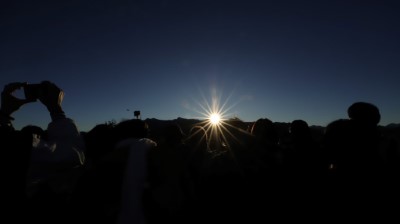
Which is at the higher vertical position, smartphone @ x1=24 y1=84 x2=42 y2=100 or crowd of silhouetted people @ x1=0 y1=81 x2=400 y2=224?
smartphone @ x1=24 y1=84 x2=42 y2=100

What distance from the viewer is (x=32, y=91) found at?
2.94 m

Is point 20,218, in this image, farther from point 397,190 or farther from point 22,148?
point 397,190

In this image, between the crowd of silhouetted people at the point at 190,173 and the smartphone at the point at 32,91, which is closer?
the crowd of silhouetted people at the point at 190,173

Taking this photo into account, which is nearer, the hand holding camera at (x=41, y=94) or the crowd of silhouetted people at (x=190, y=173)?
the crowd of silhouetted people at (x=190, y=173)

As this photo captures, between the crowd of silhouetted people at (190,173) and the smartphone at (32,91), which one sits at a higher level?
the smartphone at (32,91)

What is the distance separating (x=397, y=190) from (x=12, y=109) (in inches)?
170

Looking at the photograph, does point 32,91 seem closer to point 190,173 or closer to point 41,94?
point 41,94

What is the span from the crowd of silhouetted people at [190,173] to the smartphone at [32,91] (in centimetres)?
4

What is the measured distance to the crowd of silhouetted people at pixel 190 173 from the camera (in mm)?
2689

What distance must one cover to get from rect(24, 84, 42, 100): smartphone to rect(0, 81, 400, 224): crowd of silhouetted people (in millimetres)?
36

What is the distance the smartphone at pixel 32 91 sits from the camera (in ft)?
9.63

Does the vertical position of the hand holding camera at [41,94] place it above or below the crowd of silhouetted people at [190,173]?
above

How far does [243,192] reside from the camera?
4.22 meters

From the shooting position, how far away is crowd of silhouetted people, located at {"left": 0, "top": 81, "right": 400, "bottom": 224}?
269cm
